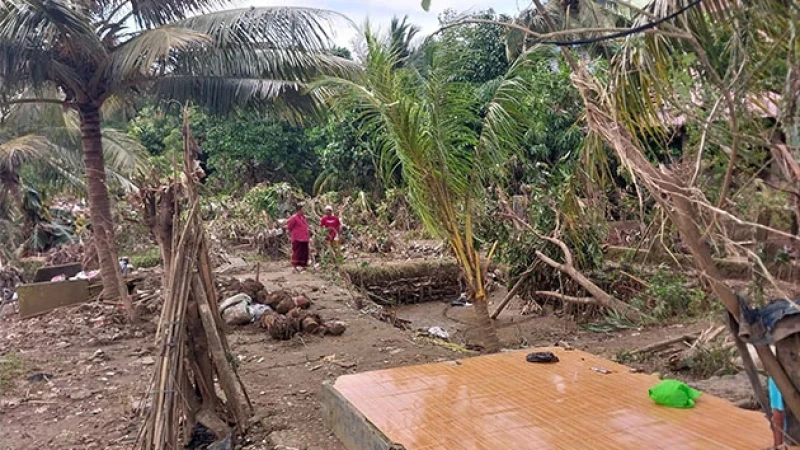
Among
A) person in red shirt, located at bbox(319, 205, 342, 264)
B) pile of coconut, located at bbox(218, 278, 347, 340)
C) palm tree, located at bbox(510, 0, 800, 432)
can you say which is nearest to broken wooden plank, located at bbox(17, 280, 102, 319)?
pile of coconut, located at bbox(218, 278, 347, 340)

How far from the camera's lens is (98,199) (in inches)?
348

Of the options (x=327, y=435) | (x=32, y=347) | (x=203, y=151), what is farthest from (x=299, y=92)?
(x=203, y=151)

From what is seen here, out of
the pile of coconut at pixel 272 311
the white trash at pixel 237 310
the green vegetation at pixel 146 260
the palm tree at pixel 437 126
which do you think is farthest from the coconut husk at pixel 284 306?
the green vegetation at pixel 146 260

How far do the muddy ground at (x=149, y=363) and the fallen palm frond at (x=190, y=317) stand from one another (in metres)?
0.36

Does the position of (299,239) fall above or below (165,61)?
below

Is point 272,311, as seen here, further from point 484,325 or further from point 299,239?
point 299,239

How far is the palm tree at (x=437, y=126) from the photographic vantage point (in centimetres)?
634

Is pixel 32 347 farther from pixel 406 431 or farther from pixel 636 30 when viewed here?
pixel 636 30

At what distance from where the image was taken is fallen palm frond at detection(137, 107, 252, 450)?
14.7ft

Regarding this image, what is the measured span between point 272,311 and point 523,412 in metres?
4.99

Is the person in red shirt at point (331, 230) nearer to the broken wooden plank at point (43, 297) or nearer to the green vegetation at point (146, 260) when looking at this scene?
the green vegetation at point (146, 260)

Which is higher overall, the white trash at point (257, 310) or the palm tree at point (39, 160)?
the palm tree at point (39, 160)

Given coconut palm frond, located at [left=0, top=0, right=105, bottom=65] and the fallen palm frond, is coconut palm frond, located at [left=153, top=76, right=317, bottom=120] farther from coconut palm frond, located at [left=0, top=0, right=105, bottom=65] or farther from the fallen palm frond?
the fallen palm frond

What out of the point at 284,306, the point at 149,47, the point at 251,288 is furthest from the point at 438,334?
the point at 149,47
